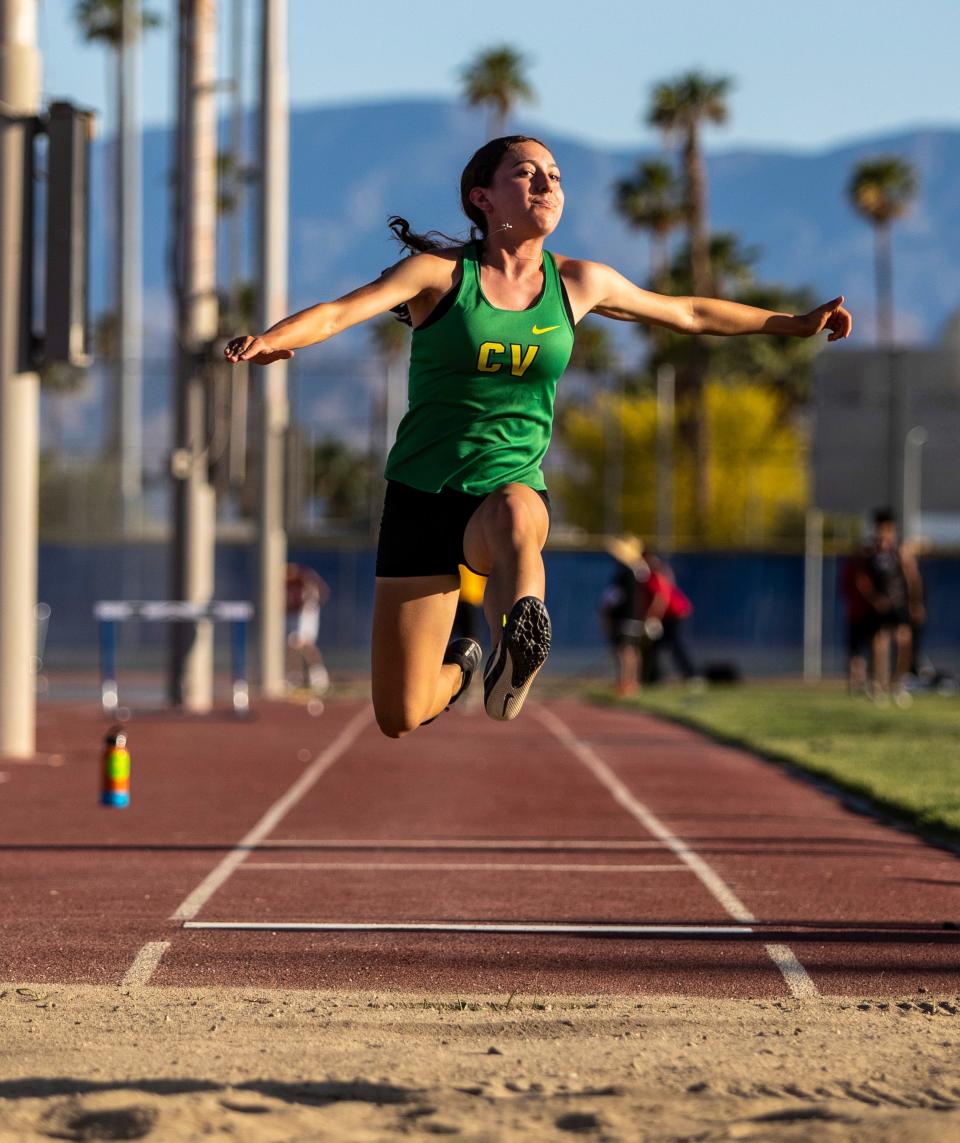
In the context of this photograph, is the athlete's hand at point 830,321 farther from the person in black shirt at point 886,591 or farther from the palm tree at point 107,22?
the palm tree at point 107,22

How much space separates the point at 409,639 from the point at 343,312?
1.18 meters

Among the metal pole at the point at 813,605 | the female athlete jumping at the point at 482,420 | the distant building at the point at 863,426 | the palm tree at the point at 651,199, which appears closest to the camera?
the female athlete jumping at the point at 482,420

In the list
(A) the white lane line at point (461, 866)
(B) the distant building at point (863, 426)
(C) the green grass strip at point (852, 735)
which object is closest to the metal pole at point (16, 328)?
(C) the green grass strip at point (852, 735)

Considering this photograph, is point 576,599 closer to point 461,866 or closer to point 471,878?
point 461,866

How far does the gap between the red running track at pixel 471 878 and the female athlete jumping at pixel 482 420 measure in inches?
41.5

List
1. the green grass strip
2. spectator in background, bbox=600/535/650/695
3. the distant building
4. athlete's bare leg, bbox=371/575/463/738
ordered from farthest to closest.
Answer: the distant building
spectator in background, bbox=600/535/650/695
the green grass strip
athlete's bare leg, bbox=371/575/463/738

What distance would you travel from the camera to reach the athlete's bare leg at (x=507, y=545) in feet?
A: 20.8

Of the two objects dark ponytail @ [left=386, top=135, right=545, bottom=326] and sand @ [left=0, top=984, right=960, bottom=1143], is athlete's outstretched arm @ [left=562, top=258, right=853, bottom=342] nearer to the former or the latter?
dark ponytail @ [left=386, top=135, right=545, bottom=326]

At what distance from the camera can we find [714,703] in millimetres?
24641

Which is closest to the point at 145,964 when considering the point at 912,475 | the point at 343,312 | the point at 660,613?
the point at 343,312

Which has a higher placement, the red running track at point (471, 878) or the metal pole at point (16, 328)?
the metal pole at point (16, 328)

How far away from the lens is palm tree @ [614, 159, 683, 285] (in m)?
68.4

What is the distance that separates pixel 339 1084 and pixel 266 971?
1912mm

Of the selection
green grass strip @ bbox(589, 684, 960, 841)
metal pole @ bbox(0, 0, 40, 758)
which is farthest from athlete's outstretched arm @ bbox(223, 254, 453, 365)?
metal pole @ bbox(0, 0, 40, 758)
